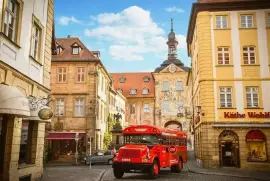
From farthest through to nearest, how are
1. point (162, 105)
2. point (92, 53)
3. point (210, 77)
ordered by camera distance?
point (162, 105)
point (92, 53)
point (210, 77)

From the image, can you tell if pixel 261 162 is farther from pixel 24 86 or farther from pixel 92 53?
pixel 92 53

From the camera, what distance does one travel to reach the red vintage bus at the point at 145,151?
660 inches

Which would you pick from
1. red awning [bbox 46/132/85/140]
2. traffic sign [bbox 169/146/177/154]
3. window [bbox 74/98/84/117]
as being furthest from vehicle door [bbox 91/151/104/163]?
traffic sign [bbox 169/146/177/154]

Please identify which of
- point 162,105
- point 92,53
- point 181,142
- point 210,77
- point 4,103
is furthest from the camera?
point 162,105

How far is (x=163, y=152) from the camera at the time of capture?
1853cm

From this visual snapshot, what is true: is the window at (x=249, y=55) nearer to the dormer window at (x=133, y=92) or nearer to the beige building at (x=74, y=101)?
the beige building at (x=74, y=101)

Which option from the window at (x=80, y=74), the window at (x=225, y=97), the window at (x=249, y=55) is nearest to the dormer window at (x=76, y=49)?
the window at (x=80, y=74)

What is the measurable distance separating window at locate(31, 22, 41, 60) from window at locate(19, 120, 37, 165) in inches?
121

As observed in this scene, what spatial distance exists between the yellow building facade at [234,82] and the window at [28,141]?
1425cm

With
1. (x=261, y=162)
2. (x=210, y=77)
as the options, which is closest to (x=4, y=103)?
(x=210, y=77)

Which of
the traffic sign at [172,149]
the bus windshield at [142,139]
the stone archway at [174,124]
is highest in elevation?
the stone archway at [174,124]

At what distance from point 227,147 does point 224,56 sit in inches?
283

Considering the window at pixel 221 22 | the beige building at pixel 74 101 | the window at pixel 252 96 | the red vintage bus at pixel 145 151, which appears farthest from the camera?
the beige building at pixel 74 101

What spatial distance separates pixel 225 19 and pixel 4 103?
20.8 metres
